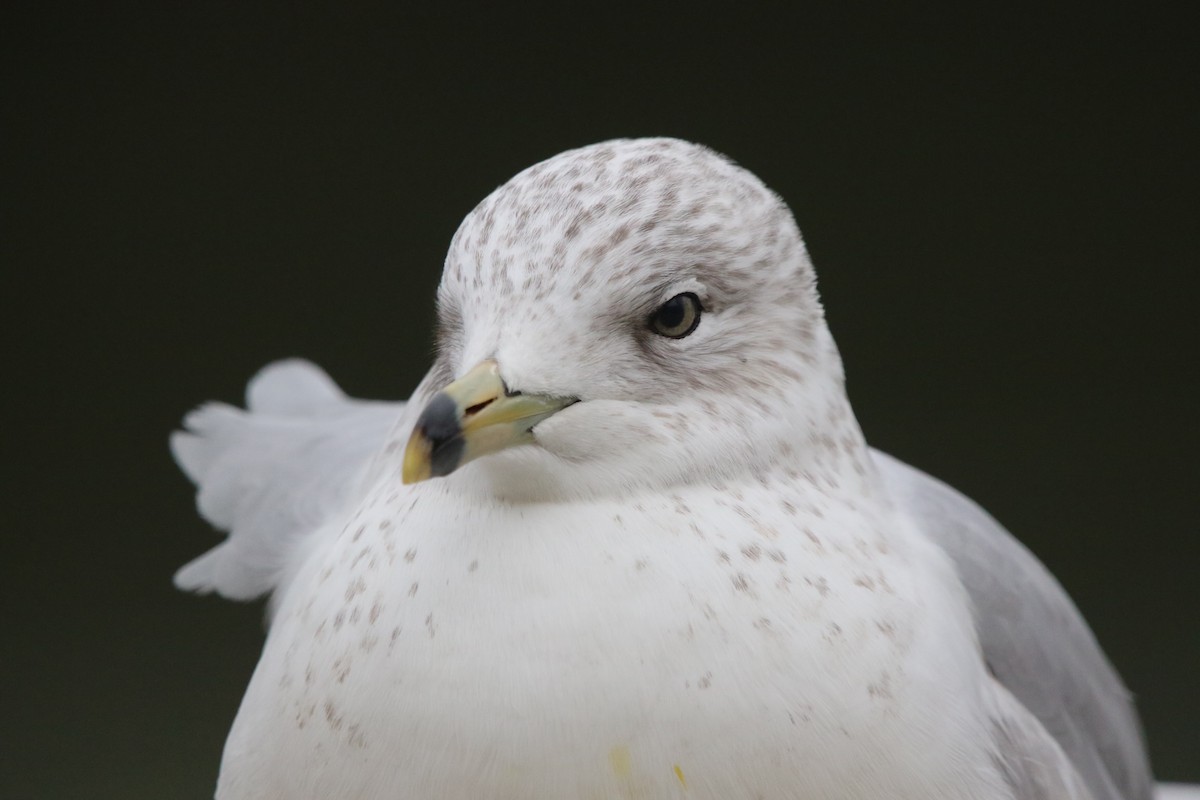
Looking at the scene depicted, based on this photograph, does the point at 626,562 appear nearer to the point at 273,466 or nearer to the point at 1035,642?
the point at 1035,642

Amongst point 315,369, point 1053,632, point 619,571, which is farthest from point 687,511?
point 315,369

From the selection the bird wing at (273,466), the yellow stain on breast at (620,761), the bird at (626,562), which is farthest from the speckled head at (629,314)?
the bird wing at (273,466)

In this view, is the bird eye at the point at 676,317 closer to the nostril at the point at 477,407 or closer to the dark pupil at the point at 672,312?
the dark pupil at the point at 672,312

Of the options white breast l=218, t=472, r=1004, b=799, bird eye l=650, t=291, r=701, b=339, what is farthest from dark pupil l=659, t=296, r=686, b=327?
white breast l=218, t=472, r=1004, b=799

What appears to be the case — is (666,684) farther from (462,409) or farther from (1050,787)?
(1050,787)

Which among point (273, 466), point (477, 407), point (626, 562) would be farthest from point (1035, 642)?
point (273, 466)

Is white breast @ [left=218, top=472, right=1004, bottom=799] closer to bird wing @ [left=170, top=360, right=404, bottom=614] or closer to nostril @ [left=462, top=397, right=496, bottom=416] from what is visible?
nostril @ [left=462, top=397, right=496, bottom=416]
